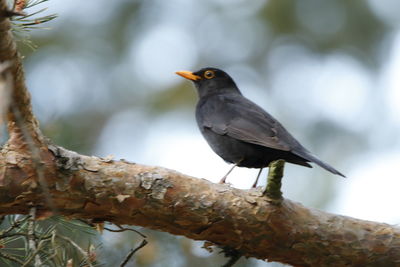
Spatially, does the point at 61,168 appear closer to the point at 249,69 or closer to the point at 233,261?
the point at 233,261

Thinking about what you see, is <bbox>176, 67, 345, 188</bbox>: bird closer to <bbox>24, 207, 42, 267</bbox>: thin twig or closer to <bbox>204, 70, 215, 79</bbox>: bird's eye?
<bbox>204, 70, 215, 79</bbox>: bird's eye

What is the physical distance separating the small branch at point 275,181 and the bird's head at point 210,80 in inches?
145

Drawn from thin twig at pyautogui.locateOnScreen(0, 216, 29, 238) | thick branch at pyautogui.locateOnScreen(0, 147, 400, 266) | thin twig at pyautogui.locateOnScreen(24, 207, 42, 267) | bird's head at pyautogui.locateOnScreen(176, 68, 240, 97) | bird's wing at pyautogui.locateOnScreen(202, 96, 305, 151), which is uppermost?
bird's head at pyautogui.locateOnScreen(176, 68, 240, 97)

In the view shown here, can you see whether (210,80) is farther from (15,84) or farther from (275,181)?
(15,84)

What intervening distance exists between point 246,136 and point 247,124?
8.6 inches

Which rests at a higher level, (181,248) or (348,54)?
(348,54)

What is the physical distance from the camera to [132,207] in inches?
152

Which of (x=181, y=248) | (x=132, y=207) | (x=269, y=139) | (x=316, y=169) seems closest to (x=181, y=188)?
(x=132, y=207)

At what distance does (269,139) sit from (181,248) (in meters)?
1.27

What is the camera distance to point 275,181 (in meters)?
3.69

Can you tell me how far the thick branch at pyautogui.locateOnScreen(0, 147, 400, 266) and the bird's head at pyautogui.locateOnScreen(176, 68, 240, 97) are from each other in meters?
3.51

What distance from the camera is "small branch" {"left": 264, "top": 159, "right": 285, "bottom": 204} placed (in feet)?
11.6

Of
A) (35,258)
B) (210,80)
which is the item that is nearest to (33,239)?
(35,258)

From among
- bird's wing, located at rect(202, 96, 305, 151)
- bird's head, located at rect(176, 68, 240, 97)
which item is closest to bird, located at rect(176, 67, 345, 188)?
bird's wing, located at rect(202, 96, 305, 151)
